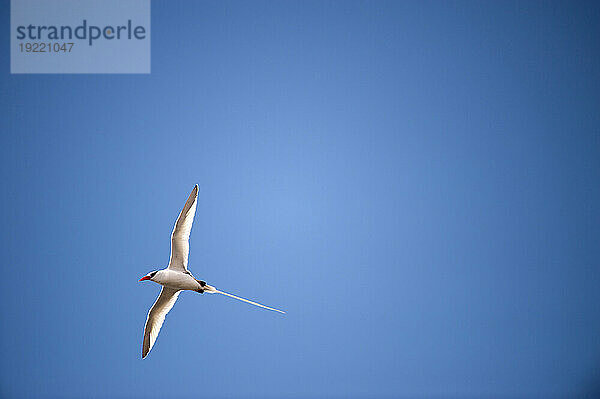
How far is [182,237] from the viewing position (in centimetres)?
182

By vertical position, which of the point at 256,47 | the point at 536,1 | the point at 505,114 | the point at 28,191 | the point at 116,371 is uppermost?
the point at 536,1

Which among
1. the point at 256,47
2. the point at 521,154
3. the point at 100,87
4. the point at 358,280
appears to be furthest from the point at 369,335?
the point at 100,87

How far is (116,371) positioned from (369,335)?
1047mm

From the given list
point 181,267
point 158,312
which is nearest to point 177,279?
point 181,267

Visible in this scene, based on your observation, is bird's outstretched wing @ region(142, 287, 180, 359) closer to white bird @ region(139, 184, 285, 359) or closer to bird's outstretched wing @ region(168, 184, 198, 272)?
white bird @ region(139, 184, 285, 359)

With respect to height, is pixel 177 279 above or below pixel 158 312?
above

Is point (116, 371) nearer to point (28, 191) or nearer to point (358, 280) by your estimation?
point (28, 191)

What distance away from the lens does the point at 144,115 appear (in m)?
2.42

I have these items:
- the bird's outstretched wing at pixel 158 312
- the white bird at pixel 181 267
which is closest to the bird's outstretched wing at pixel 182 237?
the white bird at pixel 181 267

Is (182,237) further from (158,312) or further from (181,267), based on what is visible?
(158,312)

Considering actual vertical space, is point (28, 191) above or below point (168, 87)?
below

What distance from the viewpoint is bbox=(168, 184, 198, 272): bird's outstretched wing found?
1814 mm

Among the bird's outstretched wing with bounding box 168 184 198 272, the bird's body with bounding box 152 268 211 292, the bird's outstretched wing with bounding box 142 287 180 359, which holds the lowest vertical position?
the bird's outstretched wing with bounding box 142 287 180 359

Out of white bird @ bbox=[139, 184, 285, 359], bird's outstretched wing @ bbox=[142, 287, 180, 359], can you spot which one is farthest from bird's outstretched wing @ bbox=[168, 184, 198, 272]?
bird's outstretched wing @ bbox=[142, 287, 180, 359]
